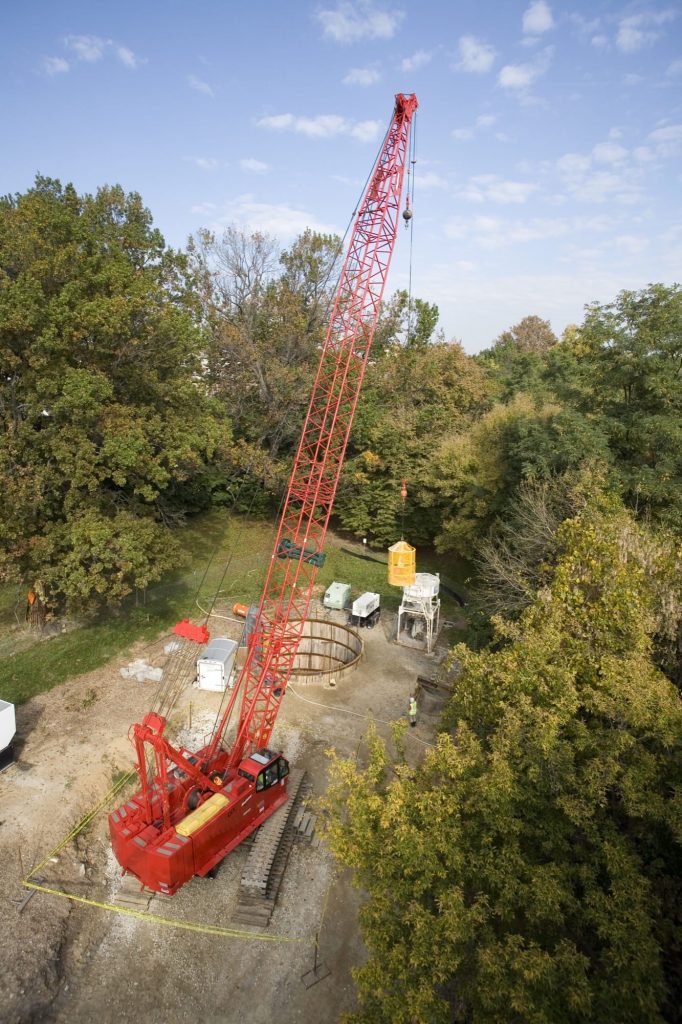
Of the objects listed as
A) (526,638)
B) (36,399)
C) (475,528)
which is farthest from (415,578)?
(36,399)

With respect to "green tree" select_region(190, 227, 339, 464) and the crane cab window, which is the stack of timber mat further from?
"green tree" select_region(190, 227, 339, 464)

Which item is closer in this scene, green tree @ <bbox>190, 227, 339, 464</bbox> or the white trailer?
the white trailer

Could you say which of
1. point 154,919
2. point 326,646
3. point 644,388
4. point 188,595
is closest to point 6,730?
point 154,919

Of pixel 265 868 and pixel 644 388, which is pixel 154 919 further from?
pixel 644 388

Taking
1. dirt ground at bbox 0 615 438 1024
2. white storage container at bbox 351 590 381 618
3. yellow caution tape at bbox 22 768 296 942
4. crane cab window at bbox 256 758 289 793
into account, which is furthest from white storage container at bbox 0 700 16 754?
white storage container at bbox 351 590 381 618

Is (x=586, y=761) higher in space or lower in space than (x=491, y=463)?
lower

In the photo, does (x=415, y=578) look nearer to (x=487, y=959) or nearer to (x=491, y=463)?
(x=491, y=463)

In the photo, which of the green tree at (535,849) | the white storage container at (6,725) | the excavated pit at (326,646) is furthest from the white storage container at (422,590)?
the white storage container at (6,725)
